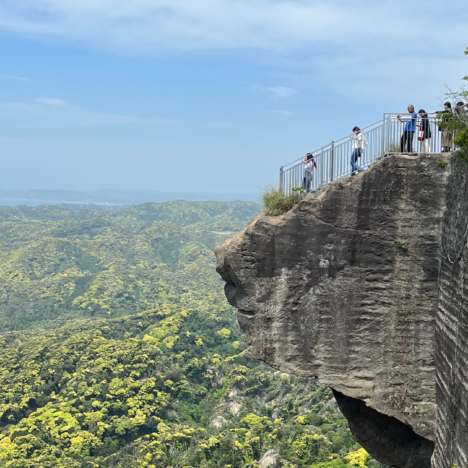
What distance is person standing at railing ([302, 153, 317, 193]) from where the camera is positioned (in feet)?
46.3

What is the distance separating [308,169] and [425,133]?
9.17ft

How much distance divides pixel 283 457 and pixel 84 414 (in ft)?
57.1

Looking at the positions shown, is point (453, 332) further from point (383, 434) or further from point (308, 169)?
point (383, 434)

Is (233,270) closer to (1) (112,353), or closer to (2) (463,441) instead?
(2) (463,441)

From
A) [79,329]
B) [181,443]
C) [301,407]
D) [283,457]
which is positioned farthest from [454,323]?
[79,329]

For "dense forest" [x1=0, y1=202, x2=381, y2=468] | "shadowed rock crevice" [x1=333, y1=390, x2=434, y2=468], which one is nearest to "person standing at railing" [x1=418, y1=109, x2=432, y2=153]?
"shadowed rock crevice" [x1=333, y1=390, x2=434, y2=468]

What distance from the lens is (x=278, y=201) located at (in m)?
13.5

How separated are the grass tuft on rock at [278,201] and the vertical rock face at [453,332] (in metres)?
3.35

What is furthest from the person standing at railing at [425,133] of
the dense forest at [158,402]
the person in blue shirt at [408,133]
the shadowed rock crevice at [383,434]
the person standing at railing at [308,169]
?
the dense forest at [158,402]

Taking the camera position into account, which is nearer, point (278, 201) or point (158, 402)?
point (278, 201)

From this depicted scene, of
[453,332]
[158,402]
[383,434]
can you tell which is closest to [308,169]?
[453,332]

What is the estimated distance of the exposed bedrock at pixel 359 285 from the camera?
11992 millimetres

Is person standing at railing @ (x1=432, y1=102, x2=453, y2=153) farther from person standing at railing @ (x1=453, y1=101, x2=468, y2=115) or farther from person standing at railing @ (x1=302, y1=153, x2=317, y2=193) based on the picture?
person standing at railing @ (x1=302, y1=153, x2=317, y2=193)

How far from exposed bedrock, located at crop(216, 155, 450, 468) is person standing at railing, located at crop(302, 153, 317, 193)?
1.72 m
